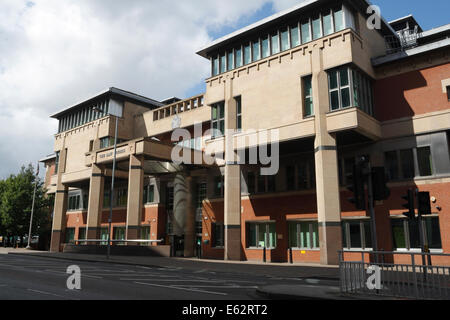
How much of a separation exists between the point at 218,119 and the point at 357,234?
1401 centimetres

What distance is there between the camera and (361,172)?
1030 cm

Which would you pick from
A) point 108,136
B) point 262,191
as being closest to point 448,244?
point 262,191

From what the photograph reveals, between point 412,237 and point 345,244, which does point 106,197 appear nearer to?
point 345,244

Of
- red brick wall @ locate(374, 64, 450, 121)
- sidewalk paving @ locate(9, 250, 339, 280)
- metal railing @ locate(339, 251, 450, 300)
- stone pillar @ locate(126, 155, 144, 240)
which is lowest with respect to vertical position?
sidewalk paving @ locate(9, 250, 339, 280)

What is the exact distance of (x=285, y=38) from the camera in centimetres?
2794

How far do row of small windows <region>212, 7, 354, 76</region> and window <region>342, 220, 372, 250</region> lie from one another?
43.6ft

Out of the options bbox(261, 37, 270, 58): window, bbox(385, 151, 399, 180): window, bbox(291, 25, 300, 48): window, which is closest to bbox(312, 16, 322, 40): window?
bbox(291, 25, 300, 48): window

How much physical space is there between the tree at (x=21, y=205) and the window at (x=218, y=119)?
3018 centimetres

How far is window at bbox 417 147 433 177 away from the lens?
2323 centimetres

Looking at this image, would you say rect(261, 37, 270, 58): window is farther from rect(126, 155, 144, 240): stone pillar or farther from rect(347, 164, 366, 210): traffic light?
rect(347, 164, 366, 210): traffic light

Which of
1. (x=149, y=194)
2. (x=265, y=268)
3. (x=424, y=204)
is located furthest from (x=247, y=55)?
(x=424, y=204)

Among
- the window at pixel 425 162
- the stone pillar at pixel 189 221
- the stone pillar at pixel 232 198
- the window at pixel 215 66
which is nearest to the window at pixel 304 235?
the stone pillar at pixel 232 198

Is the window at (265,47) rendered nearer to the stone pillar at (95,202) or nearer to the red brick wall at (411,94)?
the red brick wall at (411,94)
